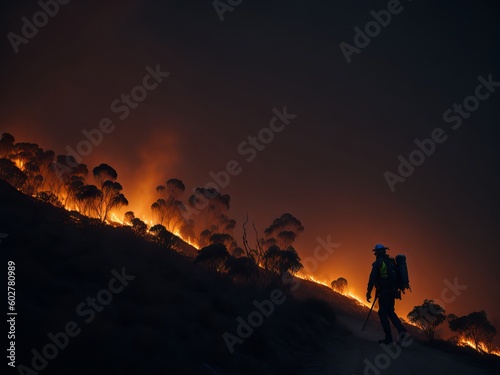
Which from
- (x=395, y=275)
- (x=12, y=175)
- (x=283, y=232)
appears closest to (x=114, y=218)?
(x=12, y=175)

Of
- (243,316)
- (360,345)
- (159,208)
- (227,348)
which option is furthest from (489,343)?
(159,208)

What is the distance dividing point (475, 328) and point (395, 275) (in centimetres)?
3751

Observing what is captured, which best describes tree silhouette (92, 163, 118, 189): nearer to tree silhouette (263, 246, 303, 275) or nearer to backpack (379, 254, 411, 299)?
tree silhouette (263, 246, 303, 275)

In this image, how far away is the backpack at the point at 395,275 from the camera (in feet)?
33.9

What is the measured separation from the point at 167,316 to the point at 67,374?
173 inches

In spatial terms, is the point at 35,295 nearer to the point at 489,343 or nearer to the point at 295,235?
the point at 489,343

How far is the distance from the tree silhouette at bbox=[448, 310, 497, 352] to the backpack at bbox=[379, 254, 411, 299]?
35178 mm

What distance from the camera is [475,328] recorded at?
3681 cm

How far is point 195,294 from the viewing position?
13492 millimetres

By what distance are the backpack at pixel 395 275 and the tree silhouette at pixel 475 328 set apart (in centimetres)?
3518

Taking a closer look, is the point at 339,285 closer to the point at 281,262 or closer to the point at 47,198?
the point at 281,262

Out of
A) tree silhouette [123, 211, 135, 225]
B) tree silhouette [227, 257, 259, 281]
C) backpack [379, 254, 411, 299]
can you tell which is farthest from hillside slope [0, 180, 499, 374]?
tree silhouette [123, 211, 135, 225]

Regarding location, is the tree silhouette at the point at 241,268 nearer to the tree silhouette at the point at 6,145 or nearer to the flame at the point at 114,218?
the flame at the point at 114,218

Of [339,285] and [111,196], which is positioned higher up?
[339,285]
